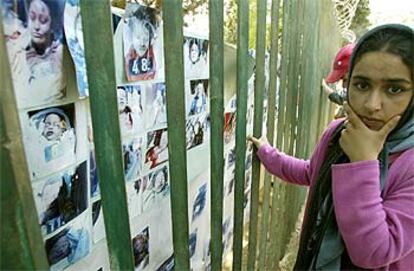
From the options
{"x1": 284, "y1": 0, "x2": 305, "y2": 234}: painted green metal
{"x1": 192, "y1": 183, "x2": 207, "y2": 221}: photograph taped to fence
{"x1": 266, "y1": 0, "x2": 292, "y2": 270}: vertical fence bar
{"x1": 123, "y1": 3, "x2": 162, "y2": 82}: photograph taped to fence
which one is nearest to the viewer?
{"x1": 123, "y1": 3, "x2": 162, "y2": 82}: photograph taped to fence

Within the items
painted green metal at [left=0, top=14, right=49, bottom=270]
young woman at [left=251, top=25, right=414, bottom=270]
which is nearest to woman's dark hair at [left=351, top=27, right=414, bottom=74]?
young woman at [left=251, top=25, right=414, bottom=270]

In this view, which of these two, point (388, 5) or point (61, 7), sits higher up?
point (388, 5)

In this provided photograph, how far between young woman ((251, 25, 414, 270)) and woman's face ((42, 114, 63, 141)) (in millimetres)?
687

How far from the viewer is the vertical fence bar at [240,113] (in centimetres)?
110

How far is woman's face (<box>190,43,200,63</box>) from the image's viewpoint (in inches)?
48.3

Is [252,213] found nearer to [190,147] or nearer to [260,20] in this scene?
[190,147]

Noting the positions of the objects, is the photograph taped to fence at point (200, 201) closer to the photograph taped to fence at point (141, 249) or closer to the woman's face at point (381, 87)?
the photograph taped to fence at point (141, 249)

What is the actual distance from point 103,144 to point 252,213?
0.92 m

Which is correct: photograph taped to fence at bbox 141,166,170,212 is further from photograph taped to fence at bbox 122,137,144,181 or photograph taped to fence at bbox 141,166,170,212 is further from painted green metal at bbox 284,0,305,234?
painted green metal at bbox 284,0,305,234

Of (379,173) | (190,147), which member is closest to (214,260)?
(190,147)

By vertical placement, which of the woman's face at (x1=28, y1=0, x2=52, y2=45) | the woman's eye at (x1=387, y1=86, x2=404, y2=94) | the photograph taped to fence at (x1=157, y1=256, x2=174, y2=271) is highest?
the woman's face at (x1=28, y1=0, x2=52, y2=45)

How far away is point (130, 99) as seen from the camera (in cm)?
93

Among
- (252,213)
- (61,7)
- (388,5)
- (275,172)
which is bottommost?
(252,213)

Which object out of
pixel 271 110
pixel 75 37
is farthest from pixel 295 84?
pixel 75 37
